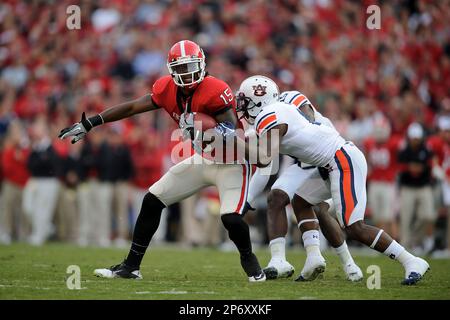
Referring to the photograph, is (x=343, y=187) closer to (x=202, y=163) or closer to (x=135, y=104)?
(x=202, y=163)

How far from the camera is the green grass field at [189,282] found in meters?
6.24

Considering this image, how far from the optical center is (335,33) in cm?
1650

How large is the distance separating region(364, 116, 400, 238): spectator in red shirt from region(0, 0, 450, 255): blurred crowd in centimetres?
2

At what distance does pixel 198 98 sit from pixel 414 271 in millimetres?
2307

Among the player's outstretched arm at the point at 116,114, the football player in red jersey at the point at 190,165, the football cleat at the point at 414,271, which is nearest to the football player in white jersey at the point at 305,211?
the football player in red jersey at the point at 190,165

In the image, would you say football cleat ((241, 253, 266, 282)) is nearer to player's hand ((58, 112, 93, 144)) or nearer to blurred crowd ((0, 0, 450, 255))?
player's hand ((58, 112, 93, 144))

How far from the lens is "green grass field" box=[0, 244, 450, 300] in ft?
20.5

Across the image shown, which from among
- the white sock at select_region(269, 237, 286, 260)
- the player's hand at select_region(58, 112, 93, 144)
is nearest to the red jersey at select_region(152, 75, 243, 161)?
the player's hand at select_region(58, 112, 93, 144)

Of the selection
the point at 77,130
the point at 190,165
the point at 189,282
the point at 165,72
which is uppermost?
the point at 165,72

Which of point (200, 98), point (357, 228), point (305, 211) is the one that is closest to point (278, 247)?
point (305, 211)

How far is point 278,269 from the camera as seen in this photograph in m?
7.70

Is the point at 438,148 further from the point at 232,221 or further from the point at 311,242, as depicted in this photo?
the point at 232,221

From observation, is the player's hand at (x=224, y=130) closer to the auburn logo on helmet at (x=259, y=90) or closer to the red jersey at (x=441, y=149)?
the auburn logo on helmet at (x=259, y=90)

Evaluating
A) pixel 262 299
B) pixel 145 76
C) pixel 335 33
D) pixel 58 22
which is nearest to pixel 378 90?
pixel 335 33
